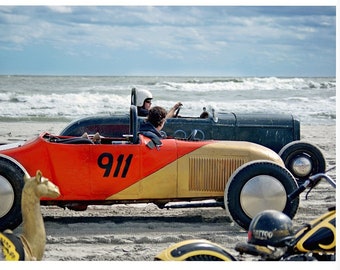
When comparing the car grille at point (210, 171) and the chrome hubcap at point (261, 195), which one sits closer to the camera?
the chrome hubcap at point (261, 195)

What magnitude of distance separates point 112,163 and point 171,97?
18519 millimetres

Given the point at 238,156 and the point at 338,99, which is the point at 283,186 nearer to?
the point at 238,156

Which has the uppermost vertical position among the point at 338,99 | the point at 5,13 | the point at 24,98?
the point at 5,13

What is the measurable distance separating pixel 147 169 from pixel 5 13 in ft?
10.2

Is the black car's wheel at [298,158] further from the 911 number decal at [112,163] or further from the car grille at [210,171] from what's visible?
the 911 number decal at [112,163]

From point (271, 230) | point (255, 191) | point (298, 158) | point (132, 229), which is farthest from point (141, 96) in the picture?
point (271, 230)

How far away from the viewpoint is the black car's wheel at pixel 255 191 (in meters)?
6.82

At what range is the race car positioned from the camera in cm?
683

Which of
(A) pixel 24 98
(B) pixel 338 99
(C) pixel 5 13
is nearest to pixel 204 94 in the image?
(A) pixel 24 98

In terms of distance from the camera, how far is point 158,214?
25.6 ft

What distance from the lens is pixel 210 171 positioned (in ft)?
23.5

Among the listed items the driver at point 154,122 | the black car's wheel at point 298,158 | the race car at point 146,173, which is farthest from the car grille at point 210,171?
the black car's wheel at point 298,158

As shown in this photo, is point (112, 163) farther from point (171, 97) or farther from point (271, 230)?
point (171, 97)

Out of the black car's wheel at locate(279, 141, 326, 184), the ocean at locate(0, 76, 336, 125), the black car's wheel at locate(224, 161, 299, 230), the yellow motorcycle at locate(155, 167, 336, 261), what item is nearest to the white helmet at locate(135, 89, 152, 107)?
the black car's wheel at locate(279, 141, 326, 184)
